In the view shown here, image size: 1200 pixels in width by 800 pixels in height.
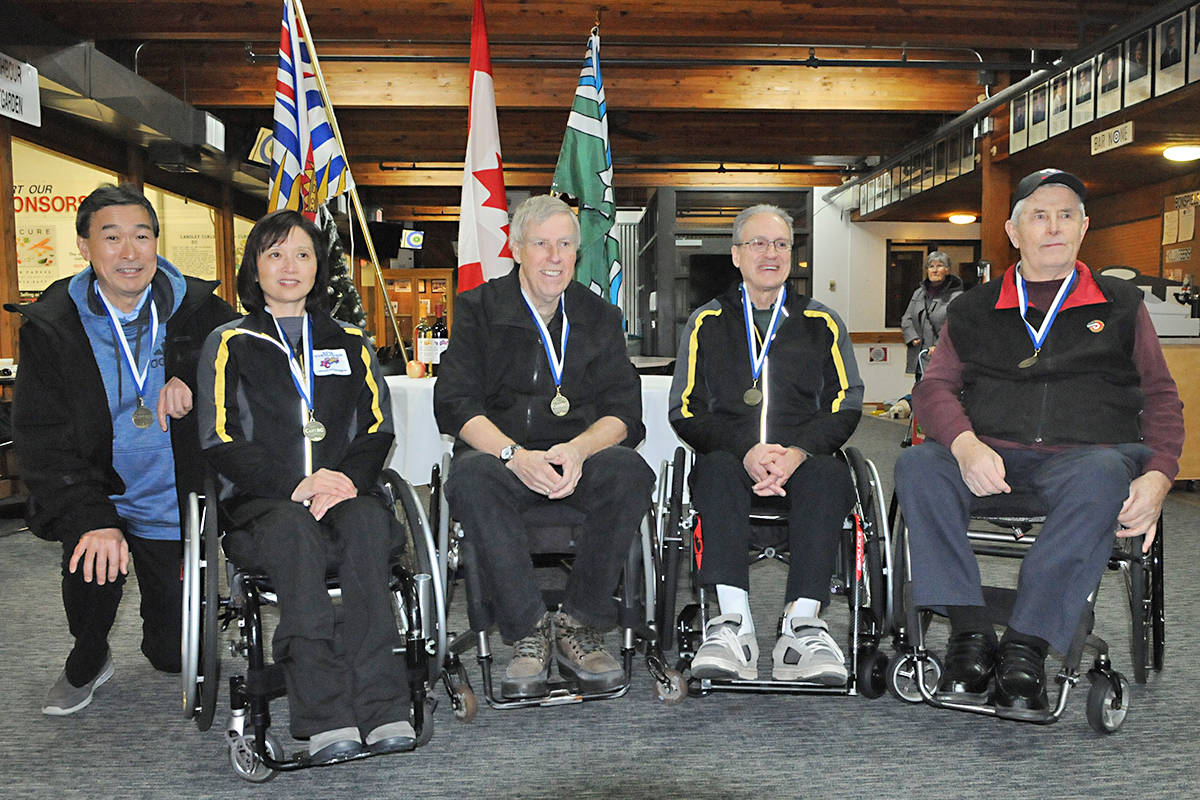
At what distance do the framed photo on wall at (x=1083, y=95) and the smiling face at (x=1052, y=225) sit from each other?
14.8 feet

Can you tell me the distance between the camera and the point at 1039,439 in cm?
219

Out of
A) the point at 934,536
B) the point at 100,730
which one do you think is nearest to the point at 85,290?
the point at 100,730

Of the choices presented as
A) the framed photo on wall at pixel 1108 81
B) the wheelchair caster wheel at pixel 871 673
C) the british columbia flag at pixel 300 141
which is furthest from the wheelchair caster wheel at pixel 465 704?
the framed photo on wall at pixel 1108 81

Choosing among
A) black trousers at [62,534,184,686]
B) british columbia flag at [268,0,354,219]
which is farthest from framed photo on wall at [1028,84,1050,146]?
black trousers at [62,534,184,686]

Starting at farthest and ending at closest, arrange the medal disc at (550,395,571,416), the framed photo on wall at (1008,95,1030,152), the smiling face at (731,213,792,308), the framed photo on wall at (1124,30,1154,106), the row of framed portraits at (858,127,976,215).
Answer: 1. the row of framed portraits at (858,127,976,215)
2. the framed photo on wall at (1008,95,1030,152)
3. the framed photo on wall at (1124,30,1154,106)
4. the smiling face at (731,213,792,308)
5. the medal disc at (550,395,571,416)

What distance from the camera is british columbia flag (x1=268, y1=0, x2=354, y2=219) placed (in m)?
3.74

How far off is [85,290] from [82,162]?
5.80 meters

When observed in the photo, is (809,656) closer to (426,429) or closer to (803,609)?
(803,609)

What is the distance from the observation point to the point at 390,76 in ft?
25.1

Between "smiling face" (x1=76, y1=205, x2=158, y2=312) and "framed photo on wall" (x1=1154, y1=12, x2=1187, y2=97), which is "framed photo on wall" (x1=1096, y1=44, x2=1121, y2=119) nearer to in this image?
"framed photo on wall" (x1=1154, y1=12, x2=1187, y2=97)

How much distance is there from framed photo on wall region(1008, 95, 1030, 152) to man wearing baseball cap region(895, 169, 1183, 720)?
5.41 m

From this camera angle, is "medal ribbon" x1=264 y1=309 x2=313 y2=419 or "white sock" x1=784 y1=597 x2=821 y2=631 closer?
"medal ribbon" x1=264 y1=309 x2=313 y2=419

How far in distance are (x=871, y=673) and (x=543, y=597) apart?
30.8 inches

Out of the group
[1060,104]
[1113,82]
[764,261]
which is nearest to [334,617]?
[764,261]
